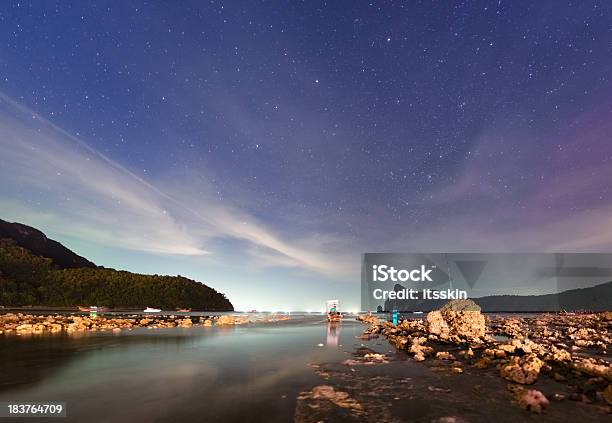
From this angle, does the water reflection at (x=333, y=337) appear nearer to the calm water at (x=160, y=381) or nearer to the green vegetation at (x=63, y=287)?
the calm water at (x=160, y=381)

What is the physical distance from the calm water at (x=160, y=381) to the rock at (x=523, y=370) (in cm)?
950

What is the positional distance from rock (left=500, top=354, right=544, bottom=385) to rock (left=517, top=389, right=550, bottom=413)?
137 inches

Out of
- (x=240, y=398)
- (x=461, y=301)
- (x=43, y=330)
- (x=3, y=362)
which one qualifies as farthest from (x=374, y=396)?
(x=43, y=330)

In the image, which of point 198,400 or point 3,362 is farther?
point 3,362

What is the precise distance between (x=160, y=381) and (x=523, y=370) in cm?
1789

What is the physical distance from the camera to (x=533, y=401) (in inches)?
469

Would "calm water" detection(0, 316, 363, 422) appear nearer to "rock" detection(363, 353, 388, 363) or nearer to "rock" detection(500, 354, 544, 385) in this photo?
"rock" detection(363, 353, 388, 363)

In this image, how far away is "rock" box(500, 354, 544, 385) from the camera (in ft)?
50.8

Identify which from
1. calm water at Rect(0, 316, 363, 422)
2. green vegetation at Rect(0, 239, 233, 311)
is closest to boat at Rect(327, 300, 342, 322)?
calm water at Rect(0, 316, 363, 422)

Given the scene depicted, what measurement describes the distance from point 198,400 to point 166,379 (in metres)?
4.99

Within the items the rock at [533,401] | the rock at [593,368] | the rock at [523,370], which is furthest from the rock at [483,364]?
the rock at [533,401]

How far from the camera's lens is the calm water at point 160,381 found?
11484mm

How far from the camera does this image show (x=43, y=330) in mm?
41500

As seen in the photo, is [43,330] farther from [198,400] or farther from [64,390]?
[198,400]
